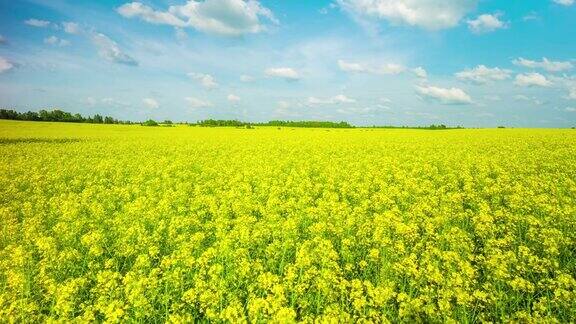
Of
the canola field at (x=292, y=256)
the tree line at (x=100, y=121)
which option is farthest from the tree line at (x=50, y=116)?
the canola field at (x=292, y=256)

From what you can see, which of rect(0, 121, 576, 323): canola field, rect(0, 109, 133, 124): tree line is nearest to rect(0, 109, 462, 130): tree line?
rect(0, 109, 133, 124): tree line

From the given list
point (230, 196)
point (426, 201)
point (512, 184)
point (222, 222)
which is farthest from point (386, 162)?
point (222, 222)

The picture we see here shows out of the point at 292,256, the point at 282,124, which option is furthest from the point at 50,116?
the point at 292,256

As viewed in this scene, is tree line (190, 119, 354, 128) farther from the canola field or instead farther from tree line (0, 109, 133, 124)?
the canola field

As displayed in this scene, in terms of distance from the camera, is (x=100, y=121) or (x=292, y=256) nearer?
(x=292, y=256)

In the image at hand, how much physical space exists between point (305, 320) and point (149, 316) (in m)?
2.63

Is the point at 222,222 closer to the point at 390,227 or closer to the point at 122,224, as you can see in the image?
the point at 122,224

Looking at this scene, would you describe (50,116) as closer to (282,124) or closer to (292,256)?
(282,124)

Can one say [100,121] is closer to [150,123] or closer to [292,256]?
[150,123]

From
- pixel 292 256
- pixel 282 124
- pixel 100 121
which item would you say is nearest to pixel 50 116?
pixel 100 121

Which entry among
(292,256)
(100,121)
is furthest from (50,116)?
(292,256)

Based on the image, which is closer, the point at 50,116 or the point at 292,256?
the point at 292,256

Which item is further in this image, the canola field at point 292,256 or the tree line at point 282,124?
the tree line at point 282,124

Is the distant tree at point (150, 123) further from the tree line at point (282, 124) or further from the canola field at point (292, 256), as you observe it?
the canola field at point (292, 256)
